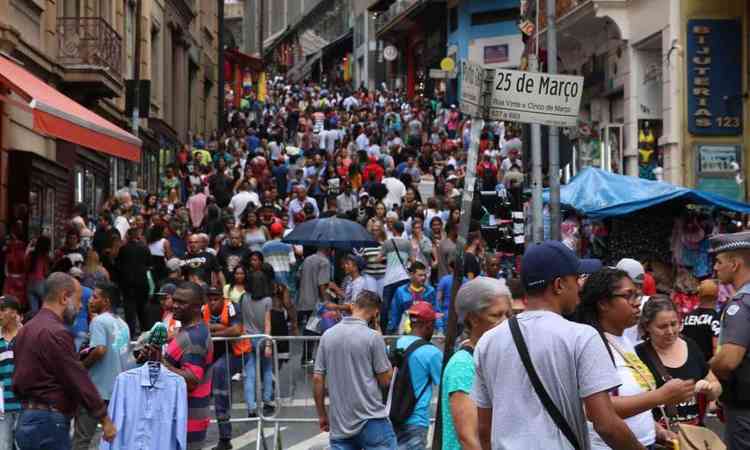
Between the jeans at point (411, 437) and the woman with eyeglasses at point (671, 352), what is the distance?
81.7 inches

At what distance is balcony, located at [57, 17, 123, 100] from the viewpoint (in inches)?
995

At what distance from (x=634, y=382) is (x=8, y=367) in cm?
547

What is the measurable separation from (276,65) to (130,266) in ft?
303

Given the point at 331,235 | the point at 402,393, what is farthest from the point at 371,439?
the point at 331,235

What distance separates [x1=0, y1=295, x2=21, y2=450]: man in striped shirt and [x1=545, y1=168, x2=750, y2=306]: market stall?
35.9 ft

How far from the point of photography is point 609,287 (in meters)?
6.93

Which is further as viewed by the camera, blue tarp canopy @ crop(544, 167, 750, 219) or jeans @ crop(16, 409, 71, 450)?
blue tarp canopy @ crop(544, 167, 750, 219)

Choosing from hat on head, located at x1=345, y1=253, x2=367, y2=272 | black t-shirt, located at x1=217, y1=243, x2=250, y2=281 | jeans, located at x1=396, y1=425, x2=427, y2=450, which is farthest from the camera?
hat on head, located at x1=345, y1=253, x2=367, y2=272

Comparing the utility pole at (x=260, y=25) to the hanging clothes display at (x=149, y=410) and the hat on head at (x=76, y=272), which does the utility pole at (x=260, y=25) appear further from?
the hanging clothes display at (x=149, y=410)

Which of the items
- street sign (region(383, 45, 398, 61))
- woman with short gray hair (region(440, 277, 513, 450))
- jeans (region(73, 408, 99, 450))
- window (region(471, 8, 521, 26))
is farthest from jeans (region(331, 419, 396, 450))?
street sign (region(383, 45, 398, 61))

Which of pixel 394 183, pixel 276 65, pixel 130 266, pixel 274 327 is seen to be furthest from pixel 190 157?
pixel 276 65

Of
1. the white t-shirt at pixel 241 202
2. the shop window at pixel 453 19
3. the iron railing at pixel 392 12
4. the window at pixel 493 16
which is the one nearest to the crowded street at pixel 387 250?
the white t-shirt at pixel 241 202

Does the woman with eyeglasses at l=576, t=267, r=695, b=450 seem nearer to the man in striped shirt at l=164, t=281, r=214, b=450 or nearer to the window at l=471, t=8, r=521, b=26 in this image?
the man in striped shirt at l=164, t=281, r=214, b=450

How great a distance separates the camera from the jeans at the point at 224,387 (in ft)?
45.8
